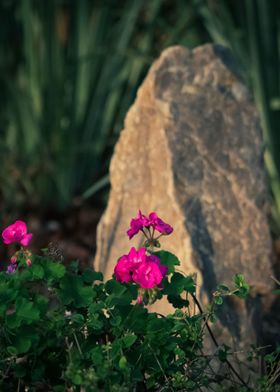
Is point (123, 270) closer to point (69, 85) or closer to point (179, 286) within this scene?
point (179, 286)

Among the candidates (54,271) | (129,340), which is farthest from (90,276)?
(129,340)

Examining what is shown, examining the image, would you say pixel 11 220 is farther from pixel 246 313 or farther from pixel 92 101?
pixel 246 313

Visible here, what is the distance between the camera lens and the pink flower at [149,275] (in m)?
2.30

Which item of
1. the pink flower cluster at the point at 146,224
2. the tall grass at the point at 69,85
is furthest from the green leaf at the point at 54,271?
the tall grass at the point at 69,85

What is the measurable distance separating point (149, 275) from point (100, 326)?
17cm

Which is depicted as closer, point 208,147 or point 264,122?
point 208,147

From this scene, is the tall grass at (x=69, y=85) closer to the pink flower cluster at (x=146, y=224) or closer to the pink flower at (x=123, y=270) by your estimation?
the pink flower cluster at (x=146, y=224)

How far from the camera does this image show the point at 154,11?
5.39m

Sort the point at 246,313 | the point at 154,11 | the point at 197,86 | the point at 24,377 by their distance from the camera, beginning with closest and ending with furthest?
the point at 24,377 < the point at 246,313 < the point at 197,86 < the point at 154,11

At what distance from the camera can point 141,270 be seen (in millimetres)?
2314

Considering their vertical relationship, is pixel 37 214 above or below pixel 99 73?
below

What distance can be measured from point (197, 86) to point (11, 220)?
2.06m

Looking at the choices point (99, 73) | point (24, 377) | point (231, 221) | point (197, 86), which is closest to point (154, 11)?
point (99, 73)

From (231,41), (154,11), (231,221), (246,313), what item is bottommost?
(246,313)
